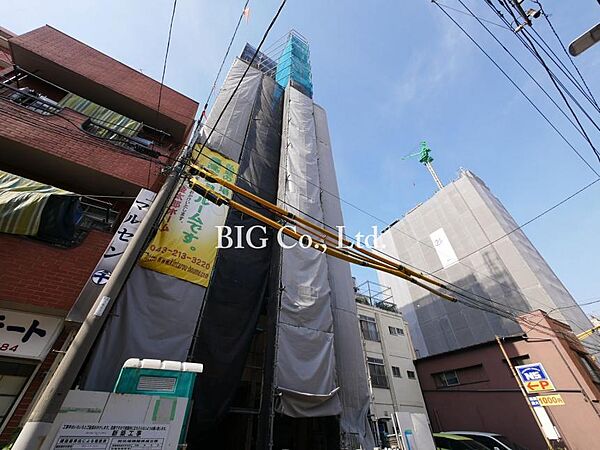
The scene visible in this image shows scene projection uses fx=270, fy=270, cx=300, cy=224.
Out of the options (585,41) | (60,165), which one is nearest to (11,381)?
(60,165)

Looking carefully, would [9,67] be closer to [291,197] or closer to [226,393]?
[291,197]

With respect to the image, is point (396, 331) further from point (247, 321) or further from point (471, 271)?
point (247, 321)

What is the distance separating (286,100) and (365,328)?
13.7 m

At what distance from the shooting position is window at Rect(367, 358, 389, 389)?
14773mm

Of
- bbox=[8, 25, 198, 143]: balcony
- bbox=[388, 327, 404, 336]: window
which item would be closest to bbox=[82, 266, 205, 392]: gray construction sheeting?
bbox=[8, 25, 198, 143]: balcony

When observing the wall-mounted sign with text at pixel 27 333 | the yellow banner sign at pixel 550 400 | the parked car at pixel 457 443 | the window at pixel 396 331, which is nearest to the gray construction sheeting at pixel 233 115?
the wall-mounted sign with text at pixel 27 333

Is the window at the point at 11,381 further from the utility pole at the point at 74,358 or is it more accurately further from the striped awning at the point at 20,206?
the utility pole at the point at 74,358

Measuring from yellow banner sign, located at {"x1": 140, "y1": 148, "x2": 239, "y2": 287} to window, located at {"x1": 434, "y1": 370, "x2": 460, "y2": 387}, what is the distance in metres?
13.9

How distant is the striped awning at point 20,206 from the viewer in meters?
4.38

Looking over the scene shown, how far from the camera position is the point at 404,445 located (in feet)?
18.0

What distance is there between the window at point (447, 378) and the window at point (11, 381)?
16.0 metres

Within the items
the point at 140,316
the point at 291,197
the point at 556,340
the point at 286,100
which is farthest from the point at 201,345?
the point at 556,340

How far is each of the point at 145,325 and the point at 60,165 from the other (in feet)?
13.3

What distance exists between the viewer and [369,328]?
54.3ft
